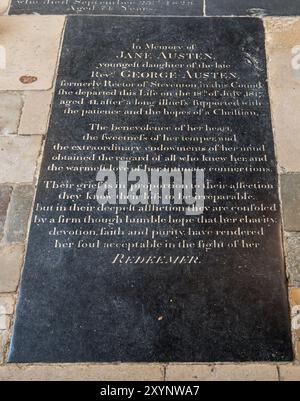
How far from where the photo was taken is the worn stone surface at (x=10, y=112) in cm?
311

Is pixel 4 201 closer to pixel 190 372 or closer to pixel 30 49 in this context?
pixel 30 49

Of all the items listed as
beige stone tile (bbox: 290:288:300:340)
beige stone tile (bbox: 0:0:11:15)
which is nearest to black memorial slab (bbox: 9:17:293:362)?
beige stone tile (bbox: 290:288:300:340)

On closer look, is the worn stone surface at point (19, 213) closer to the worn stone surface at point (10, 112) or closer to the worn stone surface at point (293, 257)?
the worn stone surface at point (10, 112)

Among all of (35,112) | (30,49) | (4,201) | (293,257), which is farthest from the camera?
(30,49)

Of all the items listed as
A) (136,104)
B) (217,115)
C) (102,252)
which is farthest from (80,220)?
(217,115)

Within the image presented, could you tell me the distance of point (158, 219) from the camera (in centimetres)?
273

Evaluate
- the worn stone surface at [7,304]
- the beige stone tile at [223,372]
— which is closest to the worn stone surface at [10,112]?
the worn stone surface at [7,304]

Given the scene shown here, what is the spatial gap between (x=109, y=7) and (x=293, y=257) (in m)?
2.38

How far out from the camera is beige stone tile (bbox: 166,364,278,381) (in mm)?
2320

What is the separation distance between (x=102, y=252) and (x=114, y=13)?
6.52 ft

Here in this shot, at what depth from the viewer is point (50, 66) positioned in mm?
3355

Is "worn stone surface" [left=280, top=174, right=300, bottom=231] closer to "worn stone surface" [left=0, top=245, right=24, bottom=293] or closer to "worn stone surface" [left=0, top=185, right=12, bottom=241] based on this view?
"worn stone surface" [left=0, top=245, right=24, bottom=293]

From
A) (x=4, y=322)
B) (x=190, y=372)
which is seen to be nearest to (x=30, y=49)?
(x=4, y=322)
